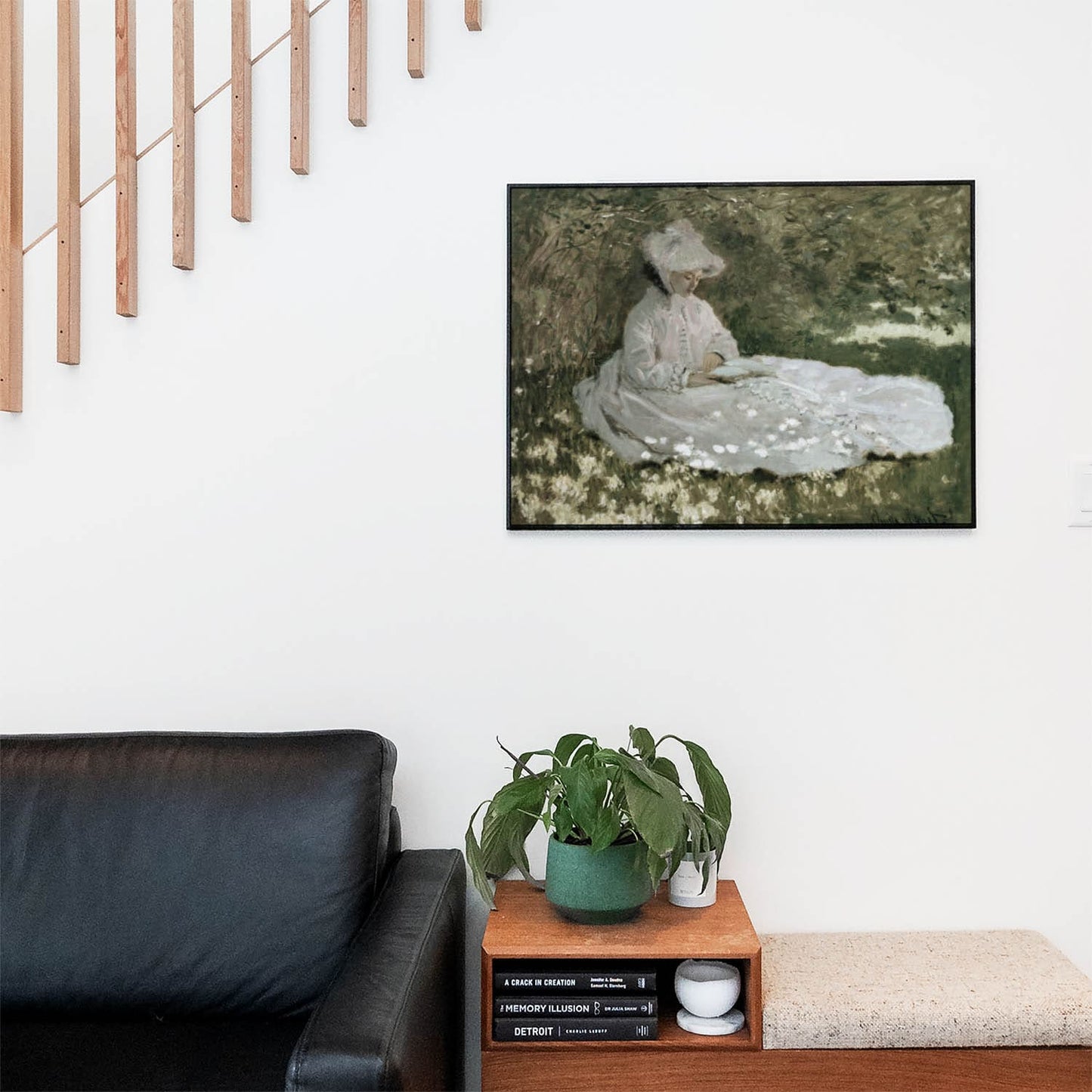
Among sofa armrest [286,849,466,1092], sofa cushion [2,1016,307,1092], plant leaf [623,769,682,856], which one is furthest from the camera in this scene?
plant leaf [623,769,682,856]

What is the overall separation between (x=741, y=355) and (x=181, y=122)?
1.23 metres

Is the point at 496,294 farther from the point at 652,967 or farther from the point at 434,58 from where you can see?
the point at 652,967


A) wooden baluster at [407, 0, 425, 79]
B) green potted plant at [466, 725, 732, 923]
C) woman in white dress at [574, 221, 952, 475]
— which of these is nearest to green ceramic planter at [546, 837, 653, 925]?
green potted plant at [466, 725, 732, 923]

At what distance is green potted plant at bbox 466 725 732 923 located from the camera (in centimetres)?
173

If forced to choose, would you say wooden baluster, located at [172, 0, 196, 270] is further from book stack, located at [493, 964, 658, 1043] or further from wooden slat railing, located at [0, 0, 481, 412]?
book stack, located at [493, 964, 658, 1043]

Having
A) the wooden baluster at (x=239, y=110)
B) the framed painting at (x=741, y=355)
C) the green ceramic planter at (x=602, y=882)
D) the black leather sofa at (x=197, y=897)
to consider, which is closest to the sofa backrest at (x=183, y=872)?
the black leather sofa at (x=197, y=897)

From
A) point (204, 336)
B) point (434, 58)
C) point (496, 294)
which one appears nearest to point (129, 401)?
point (204, 336)

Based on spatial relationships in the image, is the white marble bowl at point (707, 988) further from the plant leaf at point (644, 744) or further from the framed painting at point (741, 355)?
the framed painting at point (741, 355)

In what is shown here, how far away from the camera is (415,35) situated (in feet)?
6.74

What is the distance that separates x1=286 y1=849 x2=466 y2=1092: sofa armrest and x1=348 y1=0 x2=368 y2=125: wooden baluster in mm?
1499

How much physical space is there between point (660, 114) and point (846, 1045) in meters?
1.78

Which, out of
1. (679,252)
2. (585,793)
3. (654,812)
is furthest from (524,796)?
(679,252)

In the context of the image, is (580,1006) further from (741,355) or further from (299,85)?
(299,85)

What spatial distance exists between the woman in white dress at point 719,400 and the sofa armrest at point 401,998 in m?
0.93
